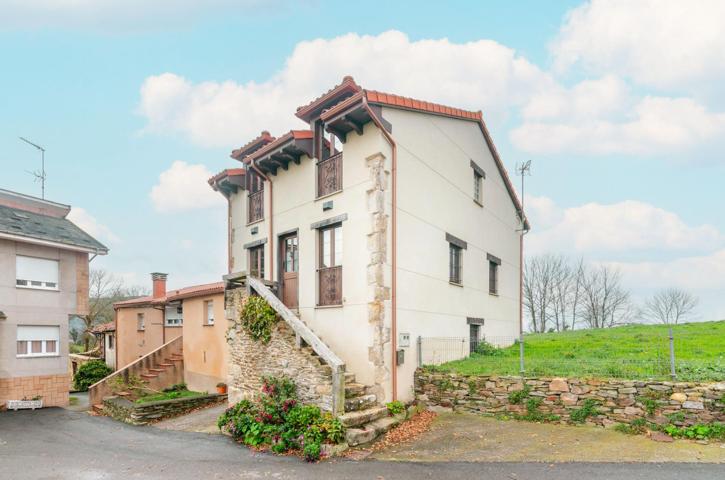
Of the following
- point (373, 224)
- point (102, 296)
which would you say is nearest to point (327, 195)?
point (373, 224)

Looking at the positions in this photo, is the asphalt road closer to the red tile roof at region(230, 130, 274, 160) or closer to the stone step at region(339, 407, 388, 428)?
the stone step at region(339, 407, 388, 428)

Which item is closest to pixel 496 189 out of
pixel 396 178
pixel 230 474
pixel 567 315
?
pixel 396 178

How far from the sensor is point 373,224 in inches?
472

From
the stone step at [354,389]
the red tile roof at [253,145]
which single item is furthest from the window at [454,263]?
the red tile roof at [253,145]

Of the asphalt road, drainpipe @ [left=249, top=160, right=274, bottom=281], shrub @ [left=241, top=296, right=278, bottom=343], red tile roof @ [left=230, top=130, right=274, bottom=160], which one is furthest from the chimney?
shrub @ [left=241, top=296, right=278, bottom=343]

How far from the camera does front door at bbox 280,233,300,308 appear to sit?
14555 mm

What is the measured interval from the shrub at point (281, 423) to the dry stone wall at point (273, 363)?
10.6 inches

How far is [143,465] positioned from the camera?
376 inches

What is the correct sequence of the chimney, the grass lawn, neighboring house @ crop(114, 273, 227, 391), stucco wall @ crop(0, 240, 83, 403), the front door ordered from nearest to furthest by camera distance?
the front door, stucco wall @ crop(0, 240, 83, 403), the grass lawn, neighboring house @ crop(114, 273, 227, 391), the chimney

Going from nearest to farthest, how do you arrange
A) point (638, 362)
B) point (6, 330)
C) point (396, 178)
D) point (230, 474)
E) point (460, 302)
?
point (230, 474) → point (638, 362) → point (396, 178) → point (460, 302) → point (6, 330)

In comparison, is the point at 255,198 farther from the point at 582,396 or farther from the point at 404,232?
the point at 582,396

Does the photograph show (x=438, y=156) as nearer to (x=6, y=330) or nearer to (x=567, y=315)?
(x=6, y=330)

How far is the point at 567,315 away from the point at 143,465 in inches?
1846

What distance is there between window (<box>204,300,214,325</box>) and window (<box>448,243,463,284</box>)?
9.28m
